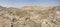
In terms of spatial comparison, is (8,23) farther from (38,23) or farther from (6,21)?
(38,23)

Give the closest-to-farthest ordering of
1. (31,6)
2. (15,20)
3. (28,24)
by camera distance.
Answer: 1. (28,24)
2. (15,20)
3. (31,6)

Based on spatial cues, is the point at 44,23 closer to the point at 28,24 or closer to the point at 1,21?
the point at 28,24

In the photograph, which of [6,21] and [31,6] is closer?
[6,21]

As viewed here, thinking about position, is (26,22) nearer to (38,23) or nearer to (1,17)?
(38,23)

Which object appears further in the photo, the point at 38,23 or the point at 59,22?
the point at 59,22

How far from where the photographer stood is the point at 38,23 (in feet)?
23.1

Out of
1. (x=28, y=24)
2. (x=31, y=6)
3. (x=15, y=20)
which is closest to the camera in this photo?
(x=28, y=24)

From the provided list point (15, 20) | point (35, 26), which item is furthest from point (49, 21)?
point (15, 20)

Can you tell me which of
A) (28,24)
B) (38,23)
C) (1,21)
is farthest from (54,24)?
(1,21)

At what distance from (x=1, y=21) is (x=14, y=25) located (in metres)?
0.86

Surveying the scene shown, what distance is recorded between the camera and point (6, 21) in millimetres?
7430

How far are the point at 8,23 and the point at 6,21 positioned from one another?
15 cm

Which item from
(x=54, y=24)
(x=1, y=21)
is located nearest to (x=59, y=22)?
(x=54, y=24)

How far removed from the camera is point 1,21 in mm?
7543
